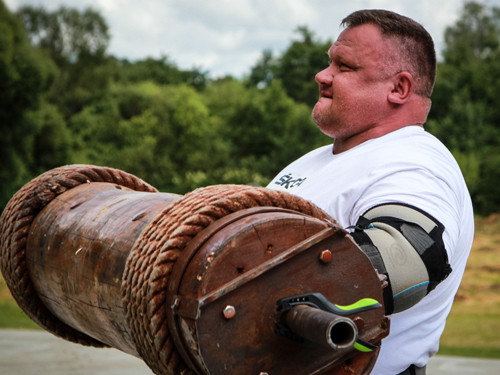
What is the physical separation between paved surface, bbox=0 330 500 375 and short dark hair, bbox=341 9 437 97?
15.3 feet

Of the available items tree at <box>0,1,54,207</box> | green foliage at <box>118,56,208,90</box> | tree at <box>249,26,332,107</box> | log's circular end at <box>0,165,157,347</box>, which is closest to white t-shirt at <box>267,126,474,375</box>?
log's circular end at <box>0,165,157,347</box>

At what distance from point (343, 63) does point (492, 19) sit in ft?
116

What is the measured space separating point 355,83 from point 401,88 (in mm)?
140

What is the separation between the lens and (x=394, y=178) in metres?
1.55

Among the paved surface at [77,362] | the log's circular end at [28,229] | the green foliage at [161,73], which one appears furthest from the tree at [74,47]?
the log's circular end at [28,229]

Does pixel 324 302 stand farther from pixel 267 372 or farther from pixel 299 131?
pixel 299 131

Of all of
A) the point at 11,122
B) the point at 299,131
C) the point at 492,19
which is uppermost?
the point at 492,19

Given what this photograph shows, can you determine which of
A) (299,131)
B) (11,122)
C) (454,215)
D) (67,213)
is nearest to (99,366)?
(67,213)

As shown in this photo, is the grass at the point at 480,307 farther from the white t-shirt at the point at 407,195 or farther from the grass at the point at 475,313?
the white t-shirt at the point at 407,195

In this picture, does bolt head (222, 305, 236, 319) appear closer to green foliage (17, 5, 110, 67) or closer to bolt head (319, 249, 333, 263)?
bolt head (319, 249, 333, 263)

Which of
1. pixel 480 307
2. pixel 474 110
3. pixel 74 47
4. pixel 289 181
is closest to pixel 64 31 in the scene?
pixel 74 47

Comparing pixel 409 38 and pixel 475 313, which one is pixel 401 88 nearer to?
pixel 409 38

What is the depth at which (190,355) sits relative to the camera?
116 cm

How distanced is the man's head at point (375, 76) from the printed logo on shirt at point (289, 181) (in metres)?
0.20
